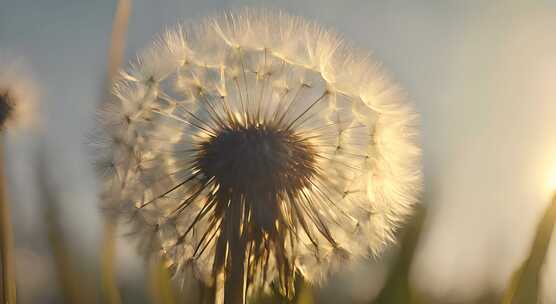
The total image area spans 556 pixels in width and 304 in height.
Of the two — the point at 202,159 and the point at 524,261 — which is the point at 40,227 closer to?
the point at 202,159

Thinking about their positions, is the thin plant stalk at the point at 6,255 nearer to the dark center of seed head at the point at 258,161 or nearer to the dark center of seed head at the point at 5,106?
the dark center of seed head at the point at 258,161

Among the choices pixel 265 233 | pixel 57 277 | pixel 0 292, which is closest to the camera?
pixel 57 277

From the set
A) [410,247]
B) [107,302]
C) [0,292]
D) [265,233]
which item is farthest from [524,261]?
[0,292]

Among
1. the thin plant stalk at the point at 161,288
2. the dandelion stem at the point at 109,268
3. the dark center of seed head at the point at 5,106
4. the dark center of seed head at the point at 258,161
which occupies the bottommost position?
the thin plant stalk at the point at 161,288

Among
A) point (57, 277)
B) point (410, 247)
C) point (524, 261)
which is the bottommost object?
point (524, 261)

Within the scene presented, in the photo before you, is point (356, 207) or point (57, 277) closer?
point (57, 277)

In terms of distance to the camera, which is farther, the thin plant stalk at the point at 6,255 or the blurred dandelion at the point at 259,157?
the blurred dandelion at the point at 259,157

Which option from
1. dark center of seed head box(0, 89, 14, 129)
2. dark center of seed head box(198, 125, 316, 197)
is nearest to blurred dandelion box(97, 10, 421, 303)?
A: dark center of seed head box(198, 125, 316, 197)

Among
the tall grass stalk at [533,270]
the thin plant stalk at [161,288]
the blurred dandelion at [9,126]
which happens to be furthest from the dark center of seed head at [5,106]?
the tall grass stalk at [533,270]

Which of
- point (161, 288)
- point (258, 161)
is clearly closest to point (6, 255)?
point (161, 288)
